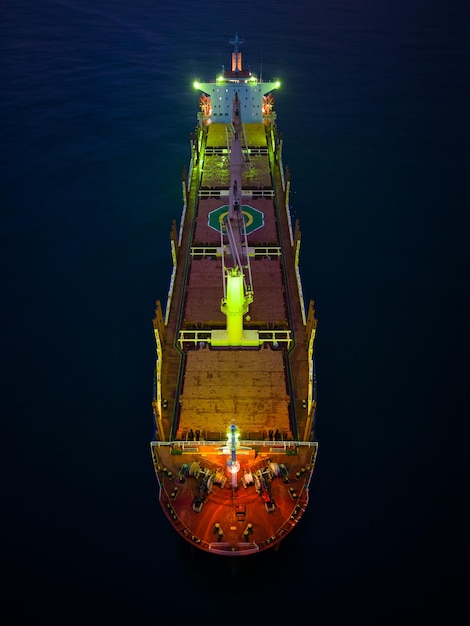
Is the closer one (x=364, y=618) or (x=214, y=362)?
(x=364, y=618)

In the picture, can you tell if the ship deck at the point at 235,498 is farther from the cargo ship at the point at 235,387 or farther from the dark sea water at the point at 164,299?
the dark sea water at the point at 164,299

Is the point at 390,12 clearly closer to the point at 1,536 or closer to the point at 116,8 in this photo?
the point at 116,8

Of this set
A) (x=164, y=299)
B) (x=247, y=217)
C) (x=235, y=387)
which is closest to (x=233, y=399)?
(x=235, y=387)

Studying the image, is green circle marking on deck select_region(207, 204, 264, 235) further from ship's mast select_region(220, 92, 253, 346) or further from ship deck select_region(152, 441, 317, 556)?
ship deck select_region(152, 441, 317, 556)

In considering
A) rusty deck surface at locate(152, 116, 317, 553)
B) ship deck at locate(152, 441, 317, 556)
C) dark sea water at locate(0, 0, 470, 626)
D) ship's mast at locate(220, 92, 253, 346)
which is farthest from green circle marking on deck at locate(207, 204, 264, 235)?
ship deck at locate(152, 441, 317, 556)

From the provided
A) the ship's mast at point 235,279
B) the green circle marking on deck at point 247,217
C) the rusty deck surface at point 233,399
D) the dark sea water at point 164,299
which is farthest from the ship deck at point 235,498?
the green circle marking on deck at point 247,217

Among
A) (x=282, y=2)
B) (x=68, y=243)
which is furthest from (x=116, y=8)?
(x=68, y=243)
